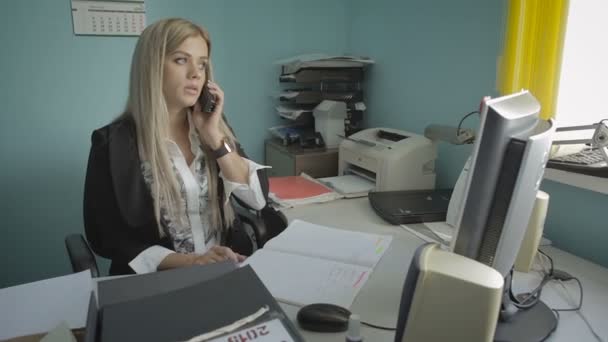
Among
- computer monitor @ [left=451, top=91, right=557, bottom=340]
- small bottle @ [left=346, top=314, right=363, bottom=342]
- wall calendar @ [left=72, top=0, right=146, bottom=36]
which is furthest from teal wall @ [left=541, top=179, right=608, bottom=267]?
wall calendar @ [left=72, top=0, right=146, bottom=36]

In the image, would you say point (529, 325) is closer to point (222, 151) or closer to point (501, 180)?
point (501, 180)

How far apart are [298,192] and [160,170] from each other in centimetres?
51

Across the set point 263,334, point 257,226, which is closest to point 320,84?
point 257,226

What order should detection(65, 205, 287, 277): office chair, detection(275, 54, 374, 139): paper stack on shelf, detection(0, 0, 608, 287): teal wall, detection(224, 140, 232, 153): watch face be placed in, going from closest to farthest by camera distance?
detection(65, 205, 287, 277): office chair → detection(224, 140, 232, 153): watch face → detection(0, 0, 608, 287): teal wall → detection(275, 54, 374, 139): paper stack on shelf

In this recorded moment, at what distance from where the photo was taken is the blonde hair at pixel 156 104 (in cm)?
128

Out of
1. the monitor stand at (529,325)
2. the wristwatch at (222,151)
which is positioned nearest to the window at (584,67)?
the monitor stand at (529,325)

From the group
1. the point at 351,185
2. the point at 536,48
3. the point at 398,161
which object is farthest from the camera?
the point at 351,185

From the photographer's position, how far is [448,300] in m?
0.58

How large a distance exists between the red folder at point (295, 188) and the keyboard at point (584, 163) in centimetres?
75

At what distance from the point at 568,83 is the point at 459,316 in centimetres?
98

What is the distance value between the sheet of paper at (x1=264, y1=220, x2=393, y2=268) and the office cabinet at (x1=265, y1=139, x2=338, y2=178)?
746mm

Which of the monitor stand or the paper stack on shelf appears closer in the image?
the monitor stand

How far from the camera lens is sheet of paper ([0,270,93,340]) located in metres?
0.72

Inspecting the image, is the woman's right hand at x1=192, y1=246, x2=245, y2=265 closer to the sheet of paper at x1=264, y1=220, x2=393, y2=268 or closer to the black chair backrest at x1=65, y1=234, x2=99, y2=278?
the sheet of paper at x1=264, y1=220, x2=393, y2=268
